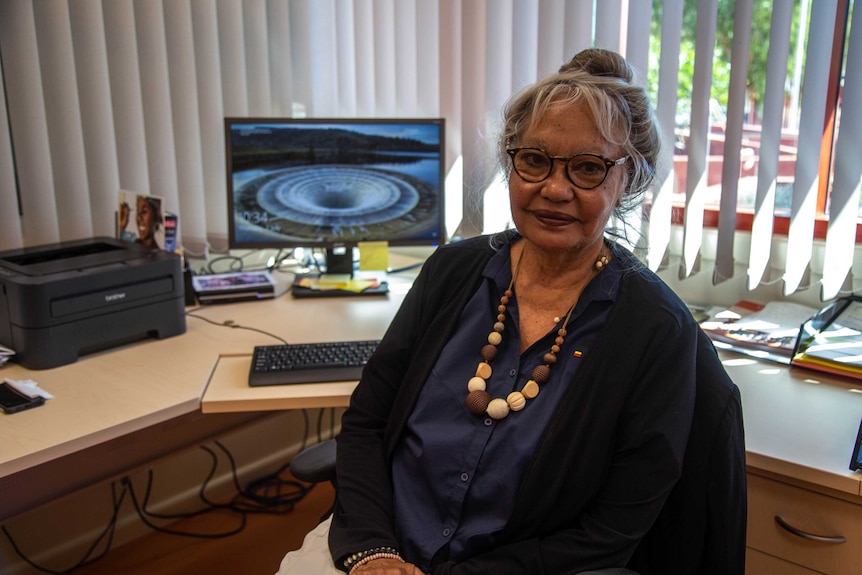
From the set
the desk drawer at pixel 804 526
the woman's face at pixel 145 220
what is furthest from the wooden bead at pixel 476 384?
the woman's face at pixel 145 220

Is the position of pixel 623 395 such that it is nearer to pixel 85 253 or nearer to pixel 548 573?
pixel 548 573

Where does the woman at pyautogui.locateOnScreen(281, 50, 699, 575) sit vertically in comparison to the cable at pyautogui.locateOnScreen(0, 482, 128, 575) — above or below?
above

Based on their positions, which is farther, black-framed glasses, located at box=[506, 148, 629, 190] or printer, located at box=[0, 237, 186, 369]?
printer, located at box=[0, 237, 186, 369]

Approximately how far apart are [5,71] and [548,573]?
73.5 inches

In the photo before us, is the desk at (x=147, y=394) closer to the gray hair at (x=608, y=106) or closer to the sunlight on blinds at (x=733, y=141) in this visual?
the gray hair at (x=608, y=106)

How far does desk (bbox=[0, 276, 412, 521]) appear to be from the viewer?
1.36 m

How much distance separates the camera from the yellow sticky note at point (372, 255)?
218 centimetres

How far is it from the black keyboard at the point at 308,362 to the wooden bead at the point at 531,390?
0.45 meters

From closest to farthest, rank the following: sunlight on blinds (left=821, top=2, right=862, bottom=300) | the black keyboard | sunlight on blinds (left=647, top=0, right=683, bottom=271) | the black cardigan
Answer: the black cardigan → the black keyboard → sunlight on blinds (left=821, top=2, right=862, bottom=300) → sunlight on blinds (left=647, top=0, right=683, bottom=271)

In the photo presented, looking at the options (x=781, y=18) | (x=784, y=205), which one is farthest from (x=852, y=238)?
(x=781, y=18)

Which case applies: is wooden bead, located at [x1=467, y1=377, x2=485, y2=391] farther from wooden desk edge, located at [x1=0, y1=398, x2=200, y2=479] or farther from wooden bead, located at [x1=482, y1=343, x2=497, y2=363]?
wooden desk edge, located at [x1=0, y1=398, x2=200, y2=479]

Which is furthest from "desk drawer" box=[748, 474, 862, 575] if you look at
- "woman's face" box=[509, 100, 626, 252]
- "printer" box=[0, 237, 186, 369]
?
"printer" box=[0, 237, 186, 369]

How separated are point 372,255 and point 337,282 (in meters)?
0.13

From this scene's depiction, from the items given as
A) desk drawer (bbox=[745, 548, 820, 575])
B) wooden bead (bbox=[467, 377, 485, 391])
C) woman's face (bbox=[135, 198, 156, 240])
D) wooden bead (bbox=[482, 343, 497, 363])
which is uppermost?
woman's face (bbox=[135, 198, 156, 240])
